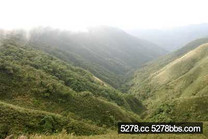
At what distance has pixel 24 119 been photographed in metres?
32.2

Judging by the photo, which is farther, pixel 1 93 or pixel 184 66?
pixel 184 66

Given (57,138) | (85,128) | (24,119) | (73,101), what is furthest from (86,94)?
(57,138)

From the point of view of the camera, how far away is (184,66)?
570ft

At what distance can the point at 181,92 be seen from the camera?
398 ft

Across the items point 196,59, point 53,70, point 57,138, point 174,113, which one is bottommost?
point 174,113

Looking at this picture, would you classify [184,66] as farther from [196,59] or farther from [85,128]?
[85,128]

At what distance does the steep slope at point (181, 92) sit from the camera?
167 feet

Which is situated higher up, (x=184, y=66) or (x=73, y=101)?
A: (x=184, y=66)

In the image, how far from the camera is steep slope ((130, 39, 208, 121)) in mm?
50775

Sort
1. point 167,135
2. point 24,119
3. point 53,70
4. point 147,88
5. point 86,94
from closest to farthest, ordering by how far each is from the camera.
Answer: point 167,135 → point 24,119 → point 86,94 → point 53,70 → point 147,88

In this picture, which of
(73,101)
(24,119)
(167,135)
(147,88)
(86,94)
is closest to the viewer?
(167,135)

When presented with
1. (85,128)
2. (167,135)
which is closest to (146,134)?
(167,135)

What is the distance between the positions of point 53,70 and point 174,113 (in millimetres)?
48593

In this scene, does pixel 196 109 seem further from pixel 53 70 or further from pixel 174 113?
pixel 53 70
